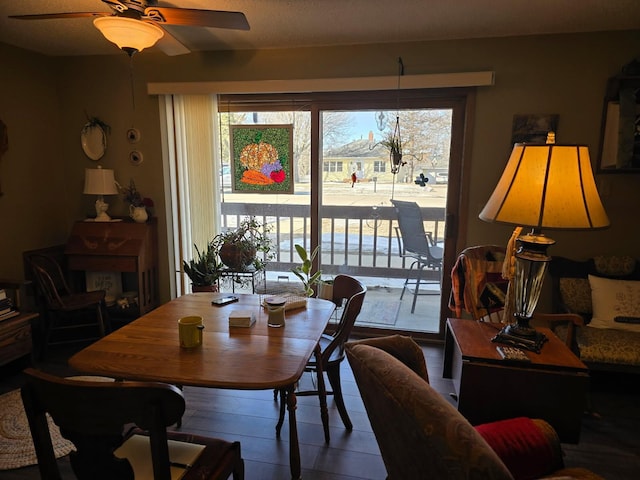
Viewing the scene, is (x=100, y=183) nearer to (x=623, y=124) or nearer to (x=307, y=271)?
(x=307, y=271)

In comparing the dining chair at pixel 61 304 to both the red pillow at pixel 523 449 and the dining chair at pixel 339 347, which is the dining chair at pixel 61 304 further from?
the red pillow at pixel 523 449

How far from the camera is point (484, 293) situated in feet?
8.12

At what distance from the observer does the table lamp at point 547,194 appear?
1508mm

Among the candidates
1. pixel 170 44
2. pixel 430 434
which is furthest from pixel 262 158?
pixel 430 434

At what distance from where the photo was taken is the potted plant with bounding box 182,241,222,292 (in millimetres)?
3223

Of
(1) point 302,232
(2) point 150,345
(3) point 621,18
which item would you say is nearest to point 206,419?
(2) point 150,345

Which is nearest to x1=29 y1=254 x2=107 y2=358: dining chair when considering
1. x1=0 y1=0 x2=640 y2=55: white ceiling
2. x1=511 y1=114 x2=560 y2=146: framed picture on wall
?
x1=0 y1=0 x2=640 y2=55: white ceiling

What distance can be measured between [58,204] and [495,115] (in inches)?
156

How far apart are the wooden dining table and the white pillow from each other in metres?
1.95

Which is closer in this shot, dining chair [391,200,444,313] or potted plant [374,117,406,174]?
potted plant [374,117,406,174]

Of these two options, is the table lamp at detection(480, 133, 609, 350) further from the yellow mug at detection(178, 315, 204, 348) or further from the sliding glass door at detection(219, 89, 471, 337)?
the sliding glass door at detection(219, 89, 471, 337)

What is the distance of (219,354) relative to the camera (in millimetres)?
1541

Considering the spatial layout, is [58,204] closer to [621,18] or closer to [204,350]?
[204,350]

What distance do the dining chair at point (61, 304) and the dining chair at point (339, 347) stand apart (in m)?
1.95
